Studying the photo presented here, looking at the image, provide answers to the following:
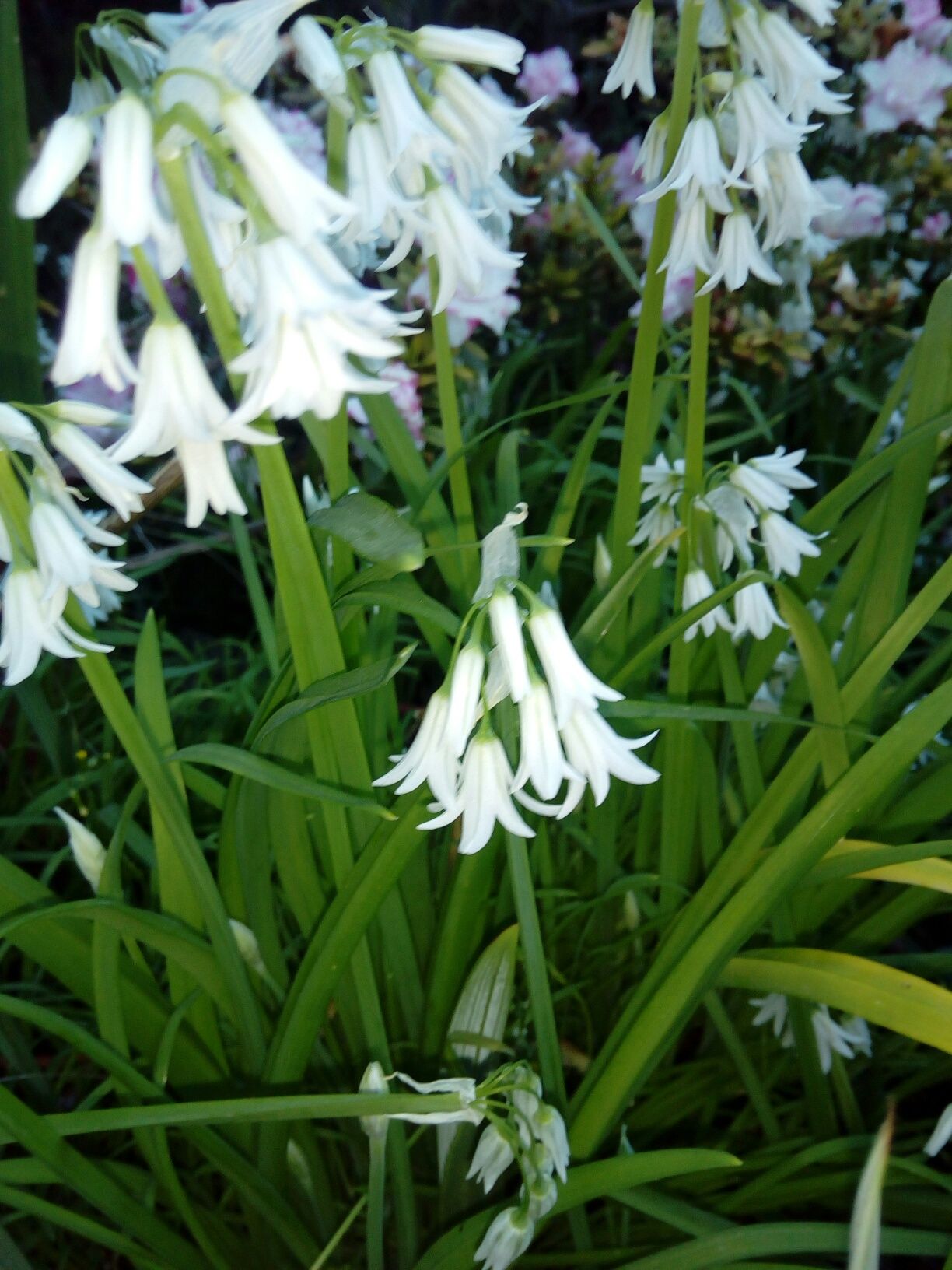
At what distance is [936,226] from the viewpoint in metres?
1.86

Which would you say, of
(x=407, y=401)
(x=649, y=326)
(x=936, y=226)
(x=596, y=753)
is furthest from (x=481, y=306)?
(x=596, y=753)

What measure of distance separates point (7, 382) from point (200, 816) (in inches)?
24.7

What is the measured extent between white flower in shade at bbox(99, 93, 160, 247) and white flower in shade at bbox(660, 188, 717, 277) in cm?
52

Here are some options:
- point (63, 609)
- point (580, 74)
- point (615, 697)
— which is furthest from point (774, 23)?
point (580, 74)

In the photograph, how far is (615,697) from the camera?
634mm

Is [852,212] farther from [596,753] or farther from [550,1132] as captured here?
[550,1132]

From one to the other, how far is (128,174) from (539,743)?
0.36 m

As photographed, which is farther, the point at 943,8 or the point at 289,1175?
the point at 943,8

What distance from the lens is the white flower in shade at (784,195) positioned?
90cm

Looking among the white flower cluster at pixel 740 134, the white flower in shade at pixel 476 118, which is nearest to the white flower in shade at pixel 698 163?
the white flower cluster at pixel 740 134

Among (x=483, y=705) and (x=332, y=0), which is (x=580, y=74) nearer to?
(x=332, y=0)

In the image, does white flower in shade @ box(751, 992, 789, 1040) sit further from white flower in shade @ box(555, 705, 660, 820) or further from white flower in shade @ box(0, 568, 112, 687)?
white flower in shade @ box(0, 568, 112, 687)

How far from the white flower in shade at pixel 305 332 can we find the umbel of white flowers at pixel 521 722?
0.49 ft

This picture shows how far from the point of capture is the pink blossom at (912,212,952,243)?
6.10ft
